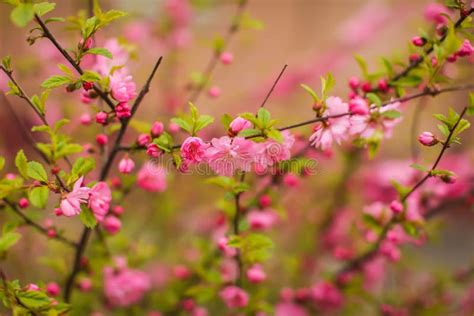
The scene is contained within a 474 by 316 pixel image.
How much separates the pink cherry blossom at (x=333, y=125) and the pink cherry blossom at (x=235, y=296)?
33cm

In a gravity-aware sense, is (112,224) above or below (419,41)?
below

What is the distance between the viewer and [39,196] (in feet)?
2.06

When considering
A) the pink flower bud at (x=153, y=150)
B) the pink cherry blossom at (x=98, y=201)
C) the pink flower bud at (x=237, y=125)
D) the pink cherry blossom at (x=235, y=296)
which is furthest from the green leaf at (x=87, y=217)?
the pink cherry blossom at (x=235, y=296)

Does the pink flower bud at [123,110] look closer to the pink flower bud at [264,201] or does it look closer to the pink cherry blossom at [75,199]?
the pink cherry blossom at [75,199]

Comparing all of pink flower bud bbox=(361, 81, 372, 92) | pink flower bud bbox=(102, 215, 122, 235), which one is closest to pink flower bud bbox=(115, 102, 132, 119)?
pink flower bud bbox=(102, 215, 122, 235)

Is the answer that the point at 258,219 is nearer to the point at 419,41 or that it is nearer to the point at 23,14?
the point at 419,41

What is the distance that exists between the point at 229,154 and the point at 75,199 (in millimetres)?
201

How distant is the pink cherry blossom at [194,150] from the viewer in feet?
2.05

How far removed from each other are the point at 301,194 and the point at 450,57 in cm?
82

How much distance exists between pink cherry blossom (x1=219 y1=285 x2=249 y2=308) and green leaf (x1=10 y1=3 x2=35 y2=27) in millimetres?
543

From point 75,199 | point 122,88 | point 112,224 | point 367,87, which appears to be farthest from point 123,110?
point 367,87

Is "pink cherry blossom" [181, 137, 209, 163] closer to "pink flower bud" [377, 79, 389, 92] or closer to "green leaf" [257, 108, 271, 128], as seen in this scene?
"green leaf" [257, 108, 271, 128]

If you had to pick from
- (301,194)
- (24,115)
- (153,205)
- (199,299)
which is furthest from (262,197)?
(24,115)

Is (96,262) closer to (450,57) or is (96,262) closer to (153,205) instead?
(153,205)
